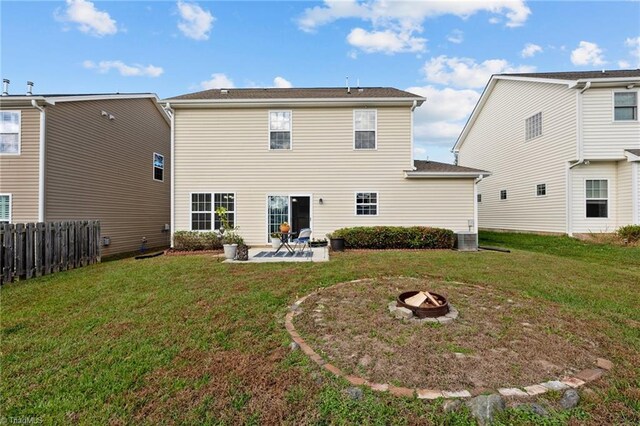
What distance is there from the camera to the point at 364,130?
37.4ft

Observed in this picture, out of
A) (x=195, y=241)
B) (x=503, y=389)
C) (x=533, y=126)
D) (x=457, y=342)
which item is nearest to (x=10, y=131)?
(x=195, y=241)

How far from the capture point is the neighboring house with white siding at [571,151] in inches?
443

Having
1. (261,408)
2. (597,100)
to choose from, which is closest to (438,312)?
(261,408)

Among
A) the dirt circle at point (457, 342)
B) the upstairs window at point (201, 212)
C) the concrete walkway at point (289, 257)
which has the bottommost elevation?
the dirt circle at point (457, 342)

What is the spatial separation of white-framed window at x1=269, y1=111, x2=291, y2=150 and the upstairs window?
3.30m

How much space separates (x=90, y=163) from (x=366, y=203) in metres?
10.5

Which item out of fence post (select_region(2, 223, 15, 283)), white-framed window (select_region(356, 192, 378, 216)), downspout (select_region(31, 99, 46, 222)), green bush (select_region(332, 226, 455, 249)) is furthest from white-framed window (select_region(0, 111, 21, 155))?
white-framed window (select_region(356, 192, 378, 216))

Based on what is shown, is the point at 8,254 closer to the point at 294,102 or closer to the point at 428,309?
the point at 428,309

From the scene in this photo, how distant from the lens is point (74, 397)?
2.30 meters

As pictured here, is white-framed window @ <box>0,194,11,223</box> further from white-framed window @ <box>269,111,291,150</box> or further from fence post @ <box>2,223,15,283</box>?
white-framed window @ <box>269,111,291,150</box>

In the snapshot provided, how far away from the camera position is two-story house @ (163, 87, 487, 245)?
11.3 meters

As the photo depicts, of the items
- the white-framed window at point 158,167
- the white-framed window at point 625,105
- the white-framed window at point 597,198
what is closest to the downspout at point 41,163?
the white-framed window at point 158,167

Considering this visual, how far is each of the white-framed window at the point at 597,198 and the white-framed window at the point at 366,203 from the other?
8.69m

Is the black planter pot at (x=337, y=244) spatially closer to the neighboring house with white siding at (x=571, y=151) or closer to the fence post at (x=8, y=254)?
the fence post at (x=8, y=254)
